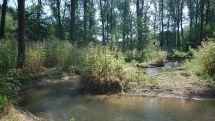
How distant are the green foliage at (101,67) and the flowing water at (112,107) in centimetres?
114

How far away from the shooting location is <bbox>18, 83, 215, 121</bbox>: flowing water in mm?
11750

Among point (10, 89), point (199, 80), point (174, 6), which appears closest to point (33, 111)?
point (10, 89)

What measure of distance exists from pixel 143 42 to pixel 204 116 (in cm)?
3576

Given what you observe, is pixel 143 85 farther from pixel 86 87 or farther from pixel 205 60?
pixel 205 60

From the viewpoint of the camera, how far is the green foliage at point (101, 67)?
16438 mm

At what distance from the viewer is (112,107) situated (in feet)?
43.9

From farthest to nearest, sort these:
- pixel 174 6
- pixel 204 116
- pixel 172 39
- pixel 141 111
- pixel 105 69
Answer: pixel 172 39, pixel 174 6, pixel 105 69, pixel 141 111, pixel 204 116

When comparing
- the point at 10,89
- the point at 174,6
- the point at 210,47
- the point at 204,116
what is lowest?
the point at 204,116

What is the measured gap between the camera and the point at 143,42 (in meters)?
47.3

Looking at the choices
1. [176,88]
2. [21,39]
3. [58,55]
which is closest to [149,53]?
[58,55]

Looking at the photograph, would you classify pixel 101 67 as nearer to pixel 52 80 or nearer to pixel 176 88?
pixel 176 88

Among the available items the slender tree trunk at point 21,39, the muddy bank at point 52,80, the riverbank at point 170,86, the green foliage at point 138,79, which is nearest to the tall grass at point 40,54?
the slender tree trunk at point 21,39

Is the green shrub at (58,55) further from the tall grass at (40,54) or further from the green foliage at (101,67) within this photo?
the green foliage at (101,67)

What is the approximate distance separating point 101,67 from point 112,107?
3366mm
